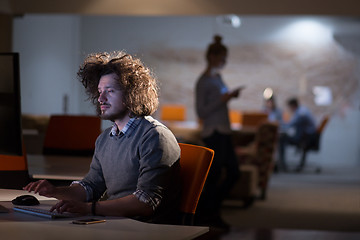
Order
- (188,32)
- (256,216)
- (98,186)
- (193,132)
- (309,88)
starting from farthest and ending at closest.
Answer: (188,32)
(309,88)
(193,132)
(256,216)
(98,186)

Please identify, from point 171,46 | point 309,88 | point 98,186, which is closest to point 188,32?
point 171,46

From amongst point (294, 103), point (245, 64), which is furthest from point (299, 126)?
point (245, 64)

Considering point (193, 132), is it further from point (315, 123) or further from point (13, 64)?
point (13, 64)

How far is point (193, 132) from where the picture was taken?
733cm

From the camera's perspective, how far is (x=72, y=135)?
160 inches

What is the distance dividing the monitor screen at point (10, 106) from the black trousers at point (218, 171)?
3.09m

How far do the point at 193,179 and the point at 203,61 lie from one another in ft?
29.6

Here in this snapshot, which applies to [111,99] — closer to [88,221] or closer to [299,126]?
[88,221]

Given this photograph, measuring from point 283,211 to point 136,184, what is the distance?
434 centimetres

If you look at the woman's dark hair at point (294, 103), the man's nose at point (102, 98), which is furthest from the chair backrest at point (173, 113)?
the man's nose at point (102, 98)

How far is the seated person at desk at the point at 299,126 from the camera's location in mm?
10266

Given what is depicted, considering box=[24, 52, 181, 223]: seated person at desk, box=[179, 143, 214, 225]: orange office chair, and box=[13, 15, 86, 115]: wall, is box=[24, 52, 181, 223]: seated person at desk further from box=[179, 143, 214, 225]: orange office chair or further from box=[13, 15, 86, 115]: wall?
box=[13, 15, 86, 115]: wall

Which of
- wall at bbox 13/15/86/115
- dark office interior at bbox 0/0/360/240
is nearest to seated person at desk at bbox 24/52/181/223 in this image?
dark office interior at bbox 0/0/360/240

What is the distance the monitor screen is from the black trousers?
10.1ft
